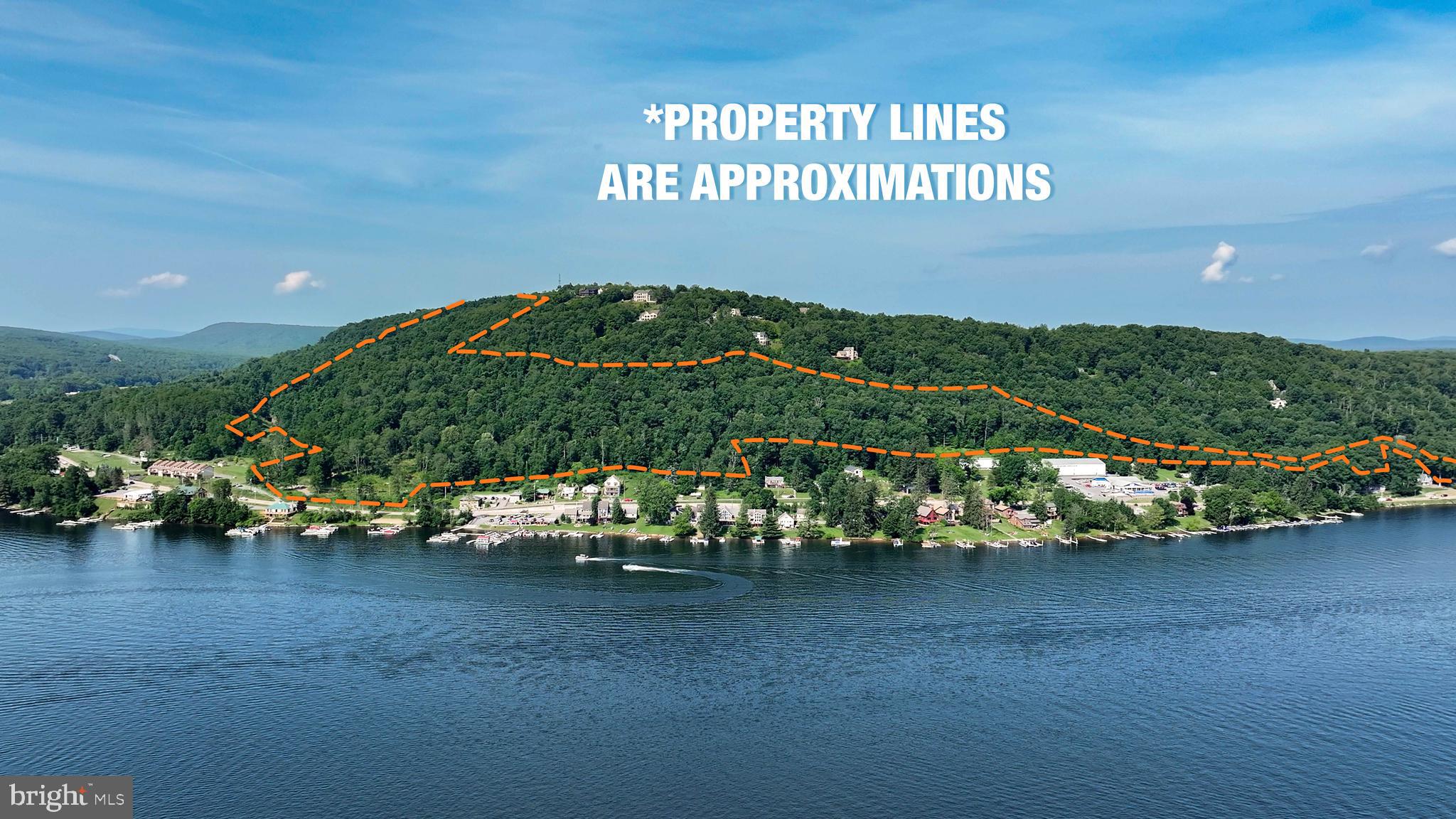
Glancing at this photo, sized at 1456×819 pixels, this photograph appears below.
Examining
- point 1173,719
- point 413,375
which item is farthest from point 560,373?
point 1173,719

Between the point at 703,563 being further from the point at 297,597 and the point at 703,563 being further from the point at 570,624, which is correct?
the point at 297,597

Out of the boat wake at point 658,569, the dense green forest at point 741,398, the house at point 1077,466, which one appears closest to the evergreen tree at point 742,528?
the dense green forest at point 741,398

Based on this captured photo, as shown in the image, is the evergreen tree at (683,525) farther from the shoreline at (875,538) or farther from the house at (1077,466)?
the house at (1077,466)

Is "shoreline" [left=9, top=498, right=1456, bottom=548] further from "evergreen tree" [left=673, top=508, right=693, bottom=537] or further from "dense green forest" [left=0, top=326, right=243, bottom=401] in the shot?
"dense green forest" [left=0, top=326, right=243, bottom=401]

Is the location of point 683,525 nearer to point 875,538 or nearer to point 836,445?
point 875,538

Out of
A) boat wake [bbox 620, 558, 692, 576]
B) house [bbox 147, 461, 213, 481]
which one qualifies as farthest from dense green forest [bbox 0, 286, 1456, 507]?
boat wake [bbox 620, 558, 692, 576]
